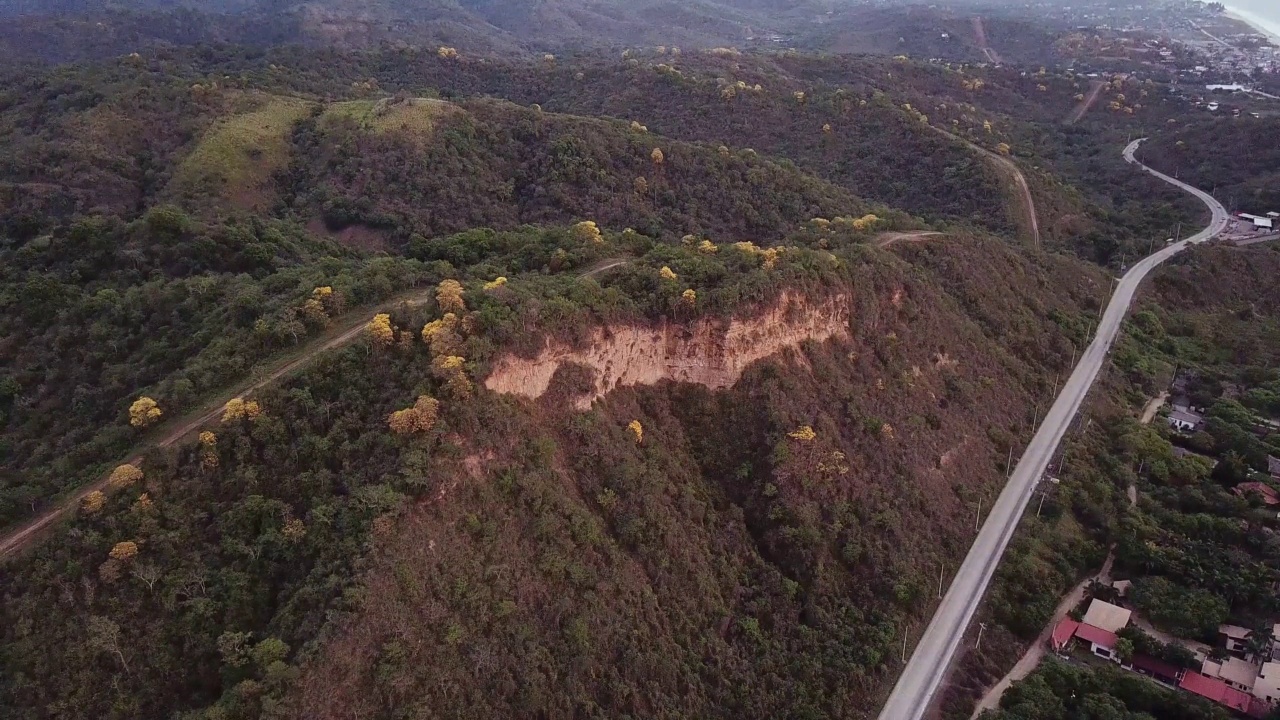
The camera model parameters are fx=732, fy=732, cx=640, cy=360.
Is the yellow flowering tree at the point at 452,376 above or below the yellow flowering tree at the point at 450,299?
below

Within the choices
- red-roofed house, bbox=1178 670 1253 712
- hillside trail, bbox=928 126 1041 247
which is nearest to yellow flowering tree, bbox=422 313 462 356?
red-roofed house, bbox=1178 670 1253 712

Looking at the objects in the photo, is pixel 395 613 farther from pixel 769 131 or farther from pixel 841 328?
pixel 769 131

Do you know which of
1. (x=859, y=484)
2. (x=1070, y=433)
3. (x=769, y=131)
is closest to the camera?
(x=859, y=484)

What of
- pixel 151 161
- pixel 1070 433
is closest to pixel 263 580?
pixel 1070 433

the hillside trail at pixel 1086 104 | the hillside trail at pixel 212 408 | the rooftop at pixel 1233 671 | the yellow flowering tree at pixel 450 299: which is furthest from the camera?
the hillside trail at pixel 1086 104

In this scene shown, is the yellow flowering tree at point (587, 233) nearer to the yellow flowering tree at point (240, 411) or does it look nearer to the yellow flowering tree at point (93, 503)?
the yellow flowering tree at point (240, 411)

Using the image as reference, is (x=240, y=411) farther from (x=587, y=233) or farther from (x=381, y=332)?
(x=587, y=233)

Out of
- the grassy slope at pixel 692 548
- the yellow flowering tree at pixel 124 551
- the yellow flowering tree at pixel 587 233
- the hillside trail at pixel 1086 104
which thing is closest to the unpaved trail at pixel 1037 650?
the grassy slope at pixel 692 548
